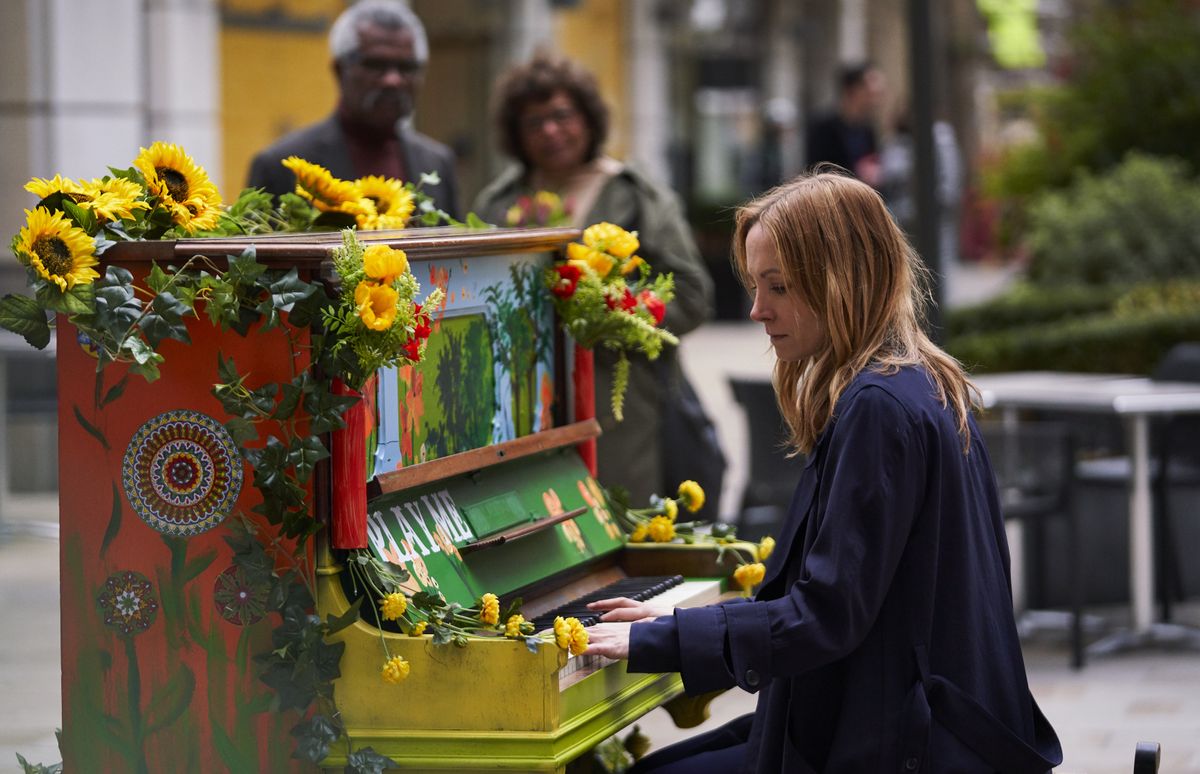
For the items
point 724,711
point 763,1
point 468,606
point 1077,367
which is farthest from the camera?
point 763,1

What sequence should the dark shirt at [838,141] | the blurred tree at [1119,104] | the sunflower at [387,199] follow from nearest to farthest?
the sunflower at [387,199], the dark shirt at [838,141], the blurred tree at [1119,104]

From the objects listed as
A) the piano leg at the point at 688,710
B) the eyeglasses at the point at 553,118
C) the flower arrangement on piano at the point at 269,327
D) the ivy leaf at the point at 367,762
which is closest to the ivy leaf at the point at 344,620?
the flower arrangement on piano at the point at 269,327

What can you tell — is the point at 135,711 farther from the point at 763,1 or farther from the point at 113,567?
the point at 763,1

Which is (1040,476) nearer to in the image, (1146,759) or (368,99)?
(368,99)

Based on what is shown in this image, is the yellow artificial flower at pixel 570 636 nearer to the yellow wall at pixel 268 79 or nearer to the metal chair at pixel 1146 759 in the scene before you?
the metal chair at pixel 1146 759

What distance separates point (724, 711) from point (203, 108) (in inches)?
256

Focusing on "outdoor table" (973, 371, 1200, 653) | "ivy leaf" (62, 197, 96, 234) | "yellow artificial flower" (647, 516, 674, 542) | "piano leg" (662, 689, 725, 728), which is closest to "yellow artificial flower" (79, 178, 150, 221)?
"ivy leaf" (62, 197, 96, 234)

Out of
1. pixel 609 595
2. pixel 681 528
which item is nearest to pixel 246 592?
pixel 609 595

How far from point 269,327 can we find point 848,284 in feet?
3.34

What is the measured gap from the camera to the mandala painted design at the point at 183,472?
3242 mm

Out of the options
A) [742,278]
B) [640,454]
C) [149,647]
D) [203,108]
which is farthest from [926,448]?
[203,108]

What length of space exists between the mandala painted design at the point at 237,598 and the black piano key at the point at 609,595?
55 cm

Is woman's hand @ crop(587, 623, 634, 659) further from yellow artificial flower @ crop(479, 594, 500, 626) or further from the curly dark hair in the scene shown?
the curly dark hair

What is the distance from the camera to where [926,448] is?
10.1 feet
